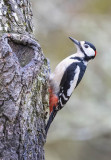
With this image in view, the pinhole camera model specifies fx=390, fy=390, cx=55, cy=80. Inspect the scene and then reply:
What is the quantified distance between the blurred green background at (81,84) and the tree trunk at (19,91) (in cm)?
438

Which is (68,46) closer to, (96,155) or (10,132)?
(96,155)

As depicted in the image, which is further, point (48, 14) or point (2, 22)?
point (48, 14)

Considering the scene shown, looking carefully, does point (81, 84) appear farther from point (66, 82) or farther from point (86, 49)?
point (66, 82)

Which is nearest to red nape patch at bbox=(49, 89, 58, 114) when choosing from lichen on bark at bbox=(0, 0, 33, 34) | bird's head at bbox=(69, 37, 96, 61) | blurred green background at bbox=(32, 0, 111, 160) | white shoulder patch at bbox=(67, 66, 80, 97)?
white shoulder patch at bbox=(67, 66, 80, 97)

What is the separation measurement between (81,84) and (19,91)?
499 cm

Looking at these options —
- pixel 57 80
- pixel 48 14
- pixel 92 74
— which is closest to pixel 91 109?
pixel 92 74

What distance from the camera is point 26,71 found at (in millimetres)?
2818

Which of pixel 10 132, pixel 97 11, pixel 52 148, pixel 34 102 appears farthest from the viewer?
pixel 97 11

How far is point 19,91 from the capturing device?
2.79 meters

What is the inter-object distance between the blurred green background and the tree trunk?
14.4 feet

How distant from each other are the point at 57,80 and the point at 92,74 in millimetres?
3925

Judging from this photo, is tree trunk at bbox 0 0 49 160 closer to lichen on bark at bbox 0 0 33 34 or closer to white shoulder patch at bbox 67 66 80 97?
lichen on bark at bbox 0 0 33 34

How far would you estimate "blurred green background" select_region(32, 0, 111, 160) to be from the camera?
300 inches

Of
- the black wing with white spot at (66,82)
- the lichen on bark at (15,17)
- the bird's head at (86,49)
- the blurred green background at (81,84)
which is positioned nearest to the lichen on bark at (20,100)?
the lichen on bark at (15,17)
